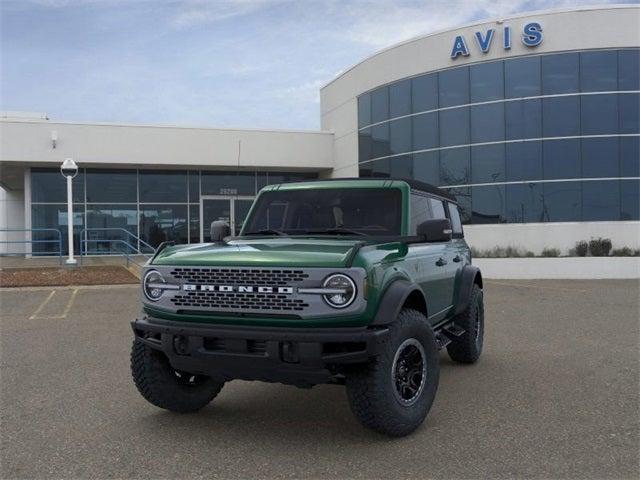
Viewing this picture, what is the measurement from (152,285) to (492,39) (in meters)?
18.9

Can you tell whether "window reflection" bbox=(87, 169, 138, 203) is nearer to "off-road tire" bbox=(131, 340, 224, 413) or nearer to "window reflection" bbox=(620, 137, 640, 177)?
"window reflection" bbox=(620, 137, 640, 177)

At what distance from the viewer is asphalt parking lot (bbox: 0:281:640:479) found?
3.90 m

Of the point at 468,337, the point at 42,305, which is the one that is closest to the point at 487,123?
the point at 42,305

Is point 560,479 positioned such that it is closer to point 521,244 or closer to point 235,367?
point 235,367

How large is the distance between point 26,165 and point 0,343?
55.5 ft

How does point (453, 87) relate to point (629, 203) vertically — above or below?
above

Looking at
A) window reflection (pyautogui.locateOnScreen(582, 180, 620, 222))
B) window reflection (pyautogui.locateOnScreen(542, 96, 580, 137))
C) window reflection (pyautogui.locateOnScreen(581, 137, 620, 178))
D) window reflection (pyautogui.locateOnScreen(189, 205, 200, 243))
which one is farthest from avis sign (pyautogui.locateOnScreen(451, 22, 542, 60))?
window reflection (pyautogui.locateOnScreen(189, 205, 200, 243))

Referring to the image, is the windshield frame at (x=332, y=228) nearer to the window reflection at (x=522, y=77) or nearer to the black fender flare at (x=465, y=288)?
the black fender flare at (x=465, y=288)

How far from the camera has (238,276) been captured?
4.20 meters

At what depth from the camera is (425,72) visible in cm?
2216

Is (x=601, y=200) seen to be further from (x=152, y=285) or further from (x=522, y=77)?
(x=152, y=285)

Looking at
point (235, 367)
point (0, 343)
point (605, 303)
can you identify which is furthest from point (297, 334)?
point (605, 303)

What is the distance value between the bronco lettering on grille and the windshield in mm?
1250

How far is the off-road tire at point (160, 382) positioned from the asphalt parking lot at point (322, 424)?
0.45 ft
